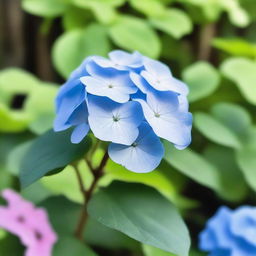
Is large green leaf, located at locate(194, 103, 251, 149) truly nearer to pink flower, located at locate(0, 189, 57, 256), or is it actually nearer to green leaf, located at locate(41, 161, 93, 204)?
green leaf, located at locate(41, 161, 93, 204)

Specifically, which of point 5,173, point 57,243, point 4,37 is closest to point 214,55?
point 4,37

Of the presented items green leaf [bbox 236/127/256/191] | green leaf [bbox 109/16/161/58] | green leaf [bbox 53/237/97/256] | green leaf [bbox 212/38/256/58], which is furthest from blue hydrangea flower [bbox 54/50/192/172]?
green leaf [bbox 212/38/256/58]

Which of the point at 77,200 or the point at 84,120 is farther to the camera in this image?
the point at 77,200

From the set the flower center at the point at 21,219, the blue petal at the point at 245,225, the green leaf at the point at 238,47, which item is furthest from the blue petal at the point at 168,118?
the green leaf at the point at 238,47

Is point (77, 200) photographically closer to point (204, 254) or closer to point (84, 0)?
point (204, 254)

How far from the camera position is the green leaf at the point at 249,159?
0.97 m

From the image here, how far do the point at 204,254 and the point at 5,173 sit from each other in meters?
0.43

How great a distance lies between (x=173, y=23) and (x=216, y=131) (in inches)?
13.3

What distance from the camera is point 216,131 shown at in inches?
41.1

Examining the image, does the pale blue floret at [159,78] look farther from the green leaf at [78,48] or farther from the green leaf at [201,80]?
the green leaf at [78,48]

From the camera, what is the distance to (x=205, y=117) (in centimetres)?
108

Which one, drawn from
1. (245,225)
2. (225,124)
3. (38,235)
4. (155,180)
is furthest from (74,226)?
(225,124)

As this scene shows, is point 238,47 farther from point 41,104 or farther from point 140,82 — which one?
point 140,82

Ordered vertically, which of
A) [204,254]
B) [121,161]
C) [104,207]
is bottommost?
[204,254]
